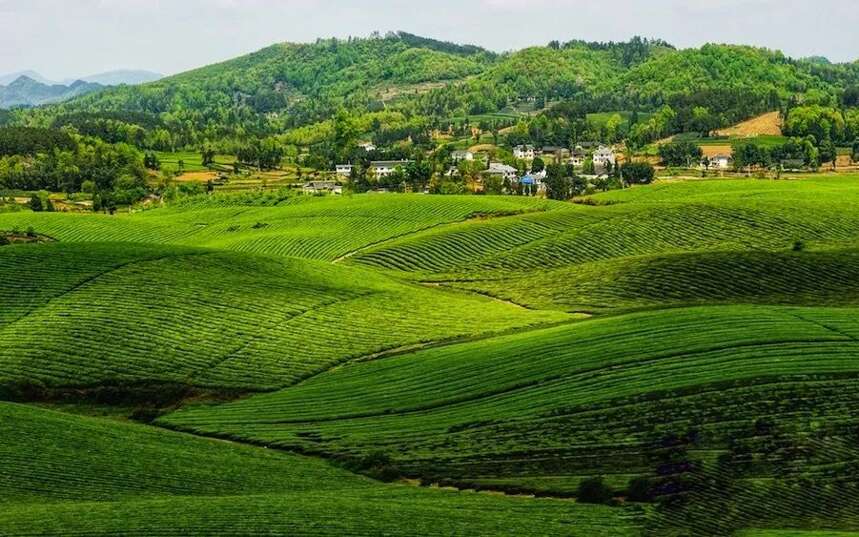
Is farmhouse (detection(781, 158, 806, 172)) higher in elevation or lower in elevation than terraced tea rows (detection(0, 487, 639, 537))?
higher

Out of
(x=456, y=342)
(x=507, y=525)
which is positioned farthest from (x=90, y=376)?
(x=507, y=525)

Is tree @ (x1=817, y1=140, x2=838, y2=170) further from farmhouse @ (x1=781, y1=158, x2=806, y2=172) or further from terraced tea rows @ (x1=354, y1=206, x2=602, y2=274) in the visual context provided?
A: terraced tea rows @ (x1=354, y1=206, x2=602, y2=274)

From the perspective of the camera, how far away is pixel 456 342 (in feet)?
182

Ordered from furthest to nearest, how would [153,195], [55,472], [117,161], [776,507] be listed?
[117,161] → [153,195] → [55,472] → [776,507]

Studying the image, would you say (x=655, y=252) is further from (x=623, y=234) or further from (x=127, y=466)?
(x=127, y=466)

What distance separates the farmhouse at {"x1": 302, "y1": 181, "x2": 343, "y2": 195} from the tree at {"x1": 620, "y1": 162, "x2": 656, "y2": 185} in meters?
42.0

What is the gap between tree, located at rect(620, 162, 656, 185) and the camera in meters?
147

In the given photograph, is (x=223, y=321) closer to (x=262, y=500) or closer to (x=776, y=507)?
(x=262, y=500)

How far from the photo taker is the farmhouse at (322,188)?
139250 mm

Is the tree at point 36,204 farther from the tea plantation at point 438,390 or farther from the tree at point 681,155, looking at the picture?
the tree at point 681,155

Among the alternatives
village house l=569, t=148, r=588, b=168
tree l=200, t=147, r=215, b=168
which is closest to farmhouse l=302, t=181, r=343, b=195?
tree l=200, t=147, r=215, b=168

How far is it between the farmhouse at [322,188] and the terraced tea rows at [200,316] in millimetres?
65502

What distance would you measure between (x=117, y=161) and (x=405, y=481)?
448ft

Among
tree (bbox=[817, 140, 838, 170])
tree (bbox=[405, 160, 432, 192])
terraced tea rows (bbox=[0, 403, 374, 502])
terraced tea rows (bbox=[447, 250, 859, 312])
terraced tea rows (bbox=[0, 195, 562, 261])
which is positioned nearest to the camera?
terraced tea rows (bbox=[0, 403, 374, 502])
